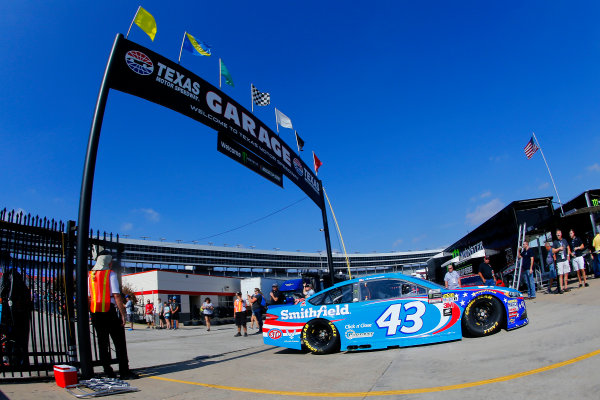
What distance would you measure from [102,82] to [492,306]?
797 cm

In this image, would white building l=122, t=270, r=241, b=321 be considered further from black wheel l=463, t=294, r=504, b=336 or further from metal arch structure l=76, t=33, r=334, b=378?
→ black wheel l=463, t=294, r=504, b=336

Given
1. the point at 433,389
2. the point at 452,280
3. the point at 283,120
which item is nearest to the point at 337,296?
the point at 433,389

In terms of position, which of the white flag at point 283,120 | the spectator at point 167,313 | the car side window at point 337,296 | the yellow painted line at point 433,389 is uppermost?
the white flag at point 283,120

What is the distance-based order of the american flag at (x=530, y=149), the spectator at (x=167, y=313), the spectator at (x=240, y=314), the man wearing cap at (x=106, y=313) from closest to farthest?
the man wearing cap at (x=106, y=313) < the spectator at (x=240, y=314) < the spectator at (x=167, y=313) < the american flag at (x=530, y=149)

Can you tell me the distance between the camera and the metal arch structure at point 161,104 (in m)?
5.29

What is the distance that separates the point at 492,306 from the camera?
22.4 ft

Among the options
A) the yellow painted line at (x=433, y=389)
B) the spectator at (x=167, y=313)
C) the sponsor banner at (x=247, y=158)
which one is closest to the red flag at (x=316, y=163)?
the sponsor banner at (x=247, y=158)

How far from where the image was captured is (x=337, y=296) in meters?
7.41

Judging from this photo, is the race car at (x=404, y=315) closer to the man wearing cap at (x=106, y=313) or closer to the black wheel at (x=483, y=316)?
the black wheel at (x=483, y=316)

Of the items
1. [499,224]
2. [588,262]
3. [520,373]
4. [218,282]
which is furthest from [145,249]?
[520,373]

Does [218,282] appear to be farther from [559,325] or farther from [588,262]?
[559,325]

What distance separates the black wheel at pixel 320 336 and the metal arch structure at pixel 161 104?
146 inches

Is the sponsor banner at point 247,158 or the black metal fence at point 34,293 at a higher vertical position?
the sponsor banner at point 247,158


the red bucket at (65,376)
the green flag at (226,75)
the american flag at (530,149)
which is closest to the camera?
the red bucket at (65,376)
